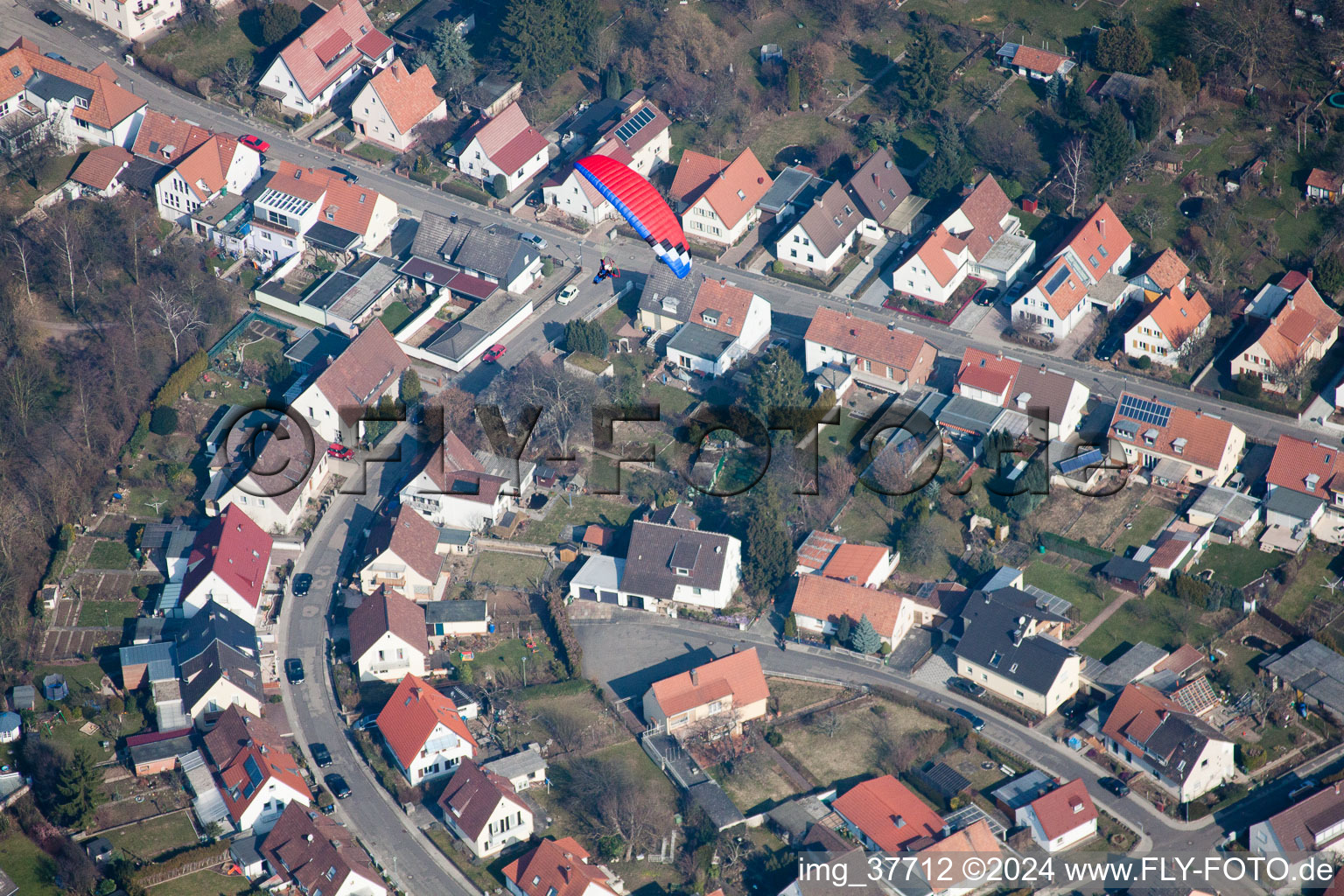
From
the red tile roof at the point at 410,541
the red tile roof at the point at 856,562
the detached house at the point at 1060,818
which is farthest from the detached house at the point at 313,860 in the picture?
the detached house at the point at 1060,818

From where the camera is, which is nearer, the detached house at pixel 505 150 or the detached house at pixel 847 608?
the detached house at pixel 847 608

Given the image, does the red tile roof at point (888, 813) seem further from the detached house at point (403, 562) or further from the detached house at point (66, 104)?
the detached house at point (66, 104)

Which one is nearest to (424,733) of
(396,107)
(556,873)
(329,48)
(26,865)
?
(556,873)

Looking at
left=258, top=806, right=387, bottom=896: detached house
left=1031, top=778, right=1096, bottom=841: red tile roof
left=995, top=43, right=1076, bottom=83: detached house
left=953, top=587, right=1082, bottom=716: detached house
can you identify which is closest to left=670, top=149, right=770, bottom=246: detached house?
left=995, top=43, right=1076, bottom=83: detached house

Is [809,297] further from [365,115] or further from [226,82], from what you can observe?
[226,82]

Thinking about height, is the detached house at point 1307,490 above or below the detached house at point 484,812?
above

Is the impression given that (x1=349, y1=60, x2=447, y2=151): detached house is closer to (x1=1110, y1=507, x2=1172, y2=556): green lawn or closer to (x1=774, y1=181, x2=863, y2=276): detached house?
(x1=774, y1=181, x2=863, y2=276): detached house
